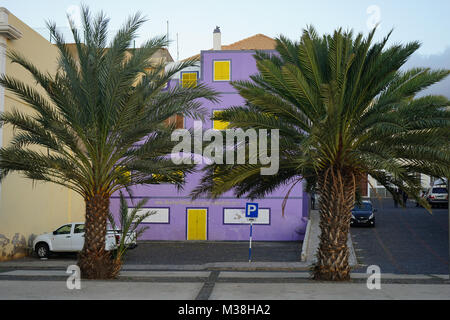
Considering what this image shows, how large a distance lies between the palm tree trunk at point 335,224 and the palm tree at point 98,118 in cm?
383

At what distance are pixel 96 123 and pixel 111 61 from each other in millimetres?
1653

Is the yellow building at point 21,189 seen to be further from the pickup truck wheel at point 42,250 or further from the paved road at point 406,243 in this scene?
the paved road at point 406,243

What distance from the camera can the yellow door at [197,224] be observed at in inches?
1227

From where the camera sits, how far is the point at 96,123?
13109 mm

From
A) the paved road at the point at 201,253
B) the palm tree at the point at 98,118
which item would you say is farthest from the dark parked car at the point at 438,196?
the palm tree at the point at 98,118

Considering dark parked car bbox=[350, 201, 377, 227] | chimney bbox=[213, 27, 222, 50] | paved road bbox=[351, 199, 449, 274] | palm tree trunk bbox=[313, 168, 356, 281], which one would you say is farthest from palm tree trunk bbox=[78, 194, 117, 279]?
chimney bbox=[213, 27, 222, 50]

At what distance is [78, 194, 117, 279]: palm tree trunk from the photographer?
13.6 metres

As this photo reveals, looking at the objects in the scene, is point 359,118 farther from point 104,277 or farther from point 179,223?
point 179,223

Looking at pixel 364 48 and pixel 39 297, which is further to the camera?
pixel 364 48

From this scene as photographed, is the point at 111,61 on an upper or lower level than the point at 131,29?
lower

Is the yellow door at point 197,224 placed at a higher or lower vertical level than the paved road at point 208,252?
higher

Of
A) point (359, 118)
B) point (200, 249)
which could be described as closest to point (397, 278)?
point (359, 118)

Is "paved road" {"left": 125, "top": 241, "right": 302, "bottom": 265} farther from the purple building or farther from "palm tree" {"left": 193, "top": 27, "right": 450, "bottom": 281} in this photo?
"palm tree" {"left": 193, "top": 27, "right": 450, "bottom": 281}

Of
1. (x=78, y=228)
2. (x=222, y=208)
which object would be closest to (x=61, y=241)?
(x=78, y=228)
